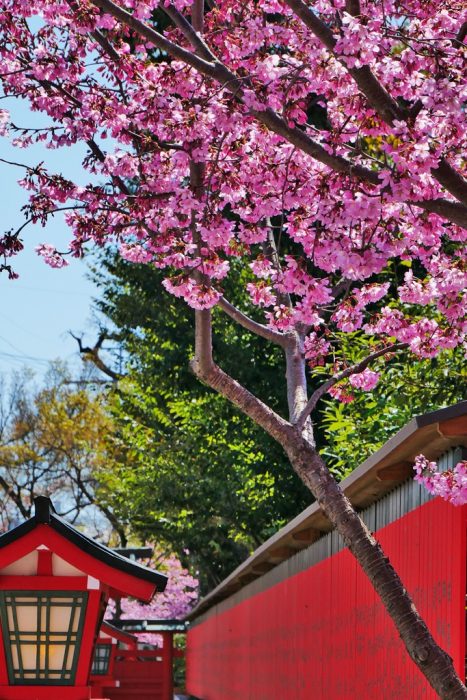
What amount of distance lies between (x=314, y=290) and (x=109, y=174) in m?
2.11

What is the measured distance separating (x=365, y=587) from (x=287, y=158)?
361 cm

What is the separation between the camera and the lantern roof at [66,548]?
32.8ft

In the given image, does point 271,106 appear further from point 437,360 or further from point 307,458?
point 437,360

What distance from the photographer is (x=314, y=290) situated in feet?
24.6

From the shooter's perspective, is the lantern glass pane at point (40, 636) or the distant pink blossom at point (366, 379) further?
the lantern glass pane at point (40, 636)

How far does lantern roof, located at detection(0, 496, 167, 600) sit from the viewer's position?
32.8 ft

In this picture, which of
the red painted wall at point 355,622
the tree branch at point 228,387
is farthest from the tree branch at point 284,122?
the tree branch at point 228,387

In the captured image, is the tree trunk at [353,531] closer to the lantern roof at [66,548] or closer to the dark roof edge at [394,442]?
the dark roof edge at [394,442]

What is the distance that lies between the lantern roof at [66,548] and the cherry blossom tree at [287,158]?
2.12m

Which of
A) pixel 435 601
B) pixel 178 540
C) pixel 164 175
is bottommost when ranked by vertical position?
pixel 435 601

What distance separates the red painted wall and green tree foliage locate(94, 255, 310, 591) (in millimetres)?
2762

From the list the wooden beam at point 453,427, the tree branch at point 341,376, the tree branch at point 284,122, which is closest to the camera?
the tree branch at point 284,122

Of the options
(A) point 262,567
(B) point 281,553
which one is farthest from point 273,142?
(A) point 262,567

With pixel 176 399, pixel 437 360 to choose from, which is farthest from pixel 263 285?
pixel 176 399
